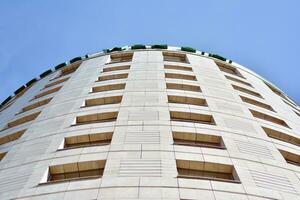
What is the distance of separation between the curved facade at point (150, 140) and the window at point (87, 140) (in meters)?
0.04

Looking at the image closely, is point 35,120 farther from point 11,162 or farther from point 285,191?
point 285,191

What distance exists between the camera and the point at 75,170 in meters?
15.7

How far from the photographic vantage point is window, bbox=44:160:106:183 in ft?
50.8

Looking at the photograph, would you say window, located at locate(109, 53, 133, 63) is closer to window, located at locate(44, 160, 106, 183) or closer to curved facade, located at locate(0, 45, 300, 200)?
curved facade, located at locate(0, 45, 300, 200)

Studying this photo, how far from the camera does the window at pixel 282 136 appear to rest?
20408 mm

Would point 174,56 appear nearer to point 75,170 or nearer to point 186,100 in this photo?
A: point 186,100

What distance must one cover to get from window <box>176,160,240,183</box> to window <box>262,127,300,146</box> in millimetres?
5634

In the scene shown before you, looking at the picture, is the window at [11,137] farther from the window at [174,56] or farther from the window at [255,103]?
the window at [174,56]

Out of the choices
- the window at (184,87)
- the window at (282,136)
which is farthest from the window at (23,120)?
the window at (282,136)

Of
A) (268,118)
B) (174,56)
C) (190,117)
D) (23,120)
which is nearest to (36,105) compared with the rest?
(23,120)

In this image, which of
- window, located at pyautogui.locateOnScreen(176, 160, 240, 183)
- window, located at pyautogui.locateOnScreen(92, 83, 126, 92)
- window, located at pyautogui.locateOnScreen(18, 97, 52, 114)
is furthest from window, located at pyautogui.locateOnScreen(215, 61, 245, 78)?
window, located at pyautogui.locateOnScreen(176, 160, 240, 183)

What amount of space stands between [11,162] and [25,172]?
168cm

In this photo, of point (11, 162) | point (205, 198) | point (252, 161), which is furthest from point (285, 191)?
point (11, 162)

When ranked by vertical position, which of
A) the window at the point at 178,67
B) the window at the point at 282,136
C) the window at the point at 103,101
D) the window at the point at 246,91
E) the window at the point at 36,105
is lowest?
the window at the point at 282,136
